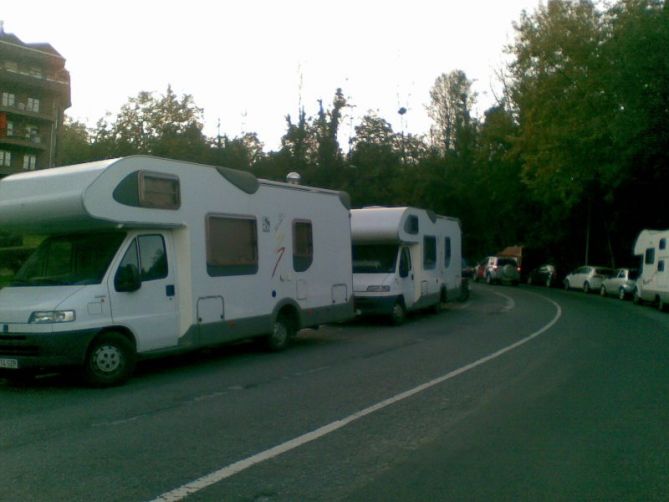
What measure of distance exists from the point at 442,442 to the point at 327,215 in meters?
8.50

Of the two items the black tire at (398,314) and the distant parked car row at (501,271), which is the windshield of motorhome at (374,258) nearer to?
the black tire at (398,314)

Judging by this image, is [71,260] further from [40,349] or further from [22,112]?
[22,112]

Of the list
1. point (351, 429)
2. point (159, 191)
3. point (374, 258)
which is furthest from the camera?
point (374, 258)

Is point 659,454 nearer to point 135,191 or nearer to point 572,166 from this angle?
point 135,191

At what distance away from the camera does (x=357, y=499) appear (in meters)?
5.39

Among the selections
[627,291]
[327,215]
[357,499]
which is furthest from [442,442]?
[627,291]

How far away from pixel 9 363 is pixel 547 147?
101ft

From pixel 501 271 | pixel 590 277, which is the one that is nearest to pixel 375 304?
pixel 590 277

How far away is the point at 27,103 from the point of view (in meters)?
48.7

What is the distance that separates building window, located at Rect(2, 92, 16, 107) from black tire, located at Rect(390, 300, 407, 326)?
38100mm

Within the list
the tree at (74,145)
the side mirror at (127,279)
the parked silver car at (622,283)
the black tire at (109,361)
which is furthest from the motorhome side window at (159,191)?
the tree at (74,145)

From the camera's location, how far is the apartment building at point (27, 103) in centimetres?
4722

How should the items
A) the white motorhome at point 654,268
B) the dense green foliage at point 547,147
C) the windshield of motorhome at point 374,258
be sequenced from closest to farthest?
the windshield of motorhome at point 374,258 < the white motorhome at point 654,268 < the dense green foliage at point 547,147

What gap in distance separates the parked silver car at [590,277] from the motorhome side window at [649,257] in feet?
30.8
